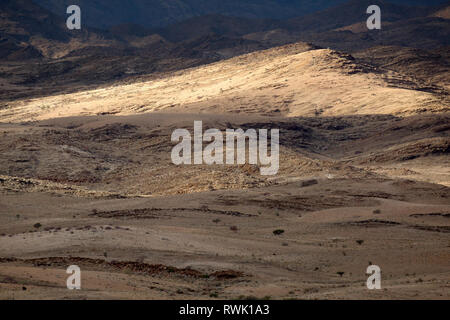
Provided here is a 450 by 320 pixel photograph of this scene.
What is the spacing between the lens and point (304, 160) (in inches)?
1171

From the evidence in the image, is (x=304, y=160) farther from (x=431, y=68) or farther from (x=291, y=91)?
(x=431, y=68)

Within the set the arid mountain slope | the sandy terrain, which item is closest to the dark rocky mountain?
the arid mountain slope

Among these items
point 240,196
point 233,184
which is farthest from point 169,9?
point 240,196

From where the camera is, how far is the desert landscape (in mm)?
13430

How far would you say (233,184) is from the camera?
2600 cm

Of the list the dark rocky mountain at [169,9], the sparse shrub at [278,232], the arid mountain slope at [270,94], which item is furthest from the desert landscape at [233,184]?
the dark rocky mountain at [169,9]

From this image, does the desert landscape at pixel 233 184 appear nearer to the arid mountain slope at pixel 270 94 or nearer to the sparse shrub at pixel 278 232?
the sparse shrub at pixel 278 232

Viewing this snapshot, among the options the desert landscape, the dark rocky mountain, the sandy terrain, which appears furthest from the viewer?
the dark rocky mountain

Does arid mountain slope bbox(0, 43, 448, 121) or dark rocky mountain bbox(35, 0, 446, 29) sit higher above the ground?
dark rocky mountain bbox(35, 0, 446, 29)

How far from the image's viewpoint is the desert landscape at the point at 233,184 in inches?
529

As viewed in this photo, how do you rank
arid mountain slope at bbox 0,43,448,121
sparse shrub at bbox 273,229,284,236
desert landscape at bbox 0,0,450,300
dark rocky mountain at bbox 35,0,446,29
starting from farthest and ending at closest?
dark rocky mountain at bbox 35,0,446,29 < arid mountain slope at bbox 0,43,448,121 < sparse shrub at bbox 273,229,284,236 < desert landscape at bbox 0,0,450,300

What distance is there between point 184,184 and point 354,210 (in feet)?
25.4

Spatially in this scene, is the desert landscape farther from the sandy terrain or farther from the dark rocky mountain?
the dark rocky mountain

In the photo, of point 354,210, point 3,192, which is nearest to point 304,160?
point 354,210
